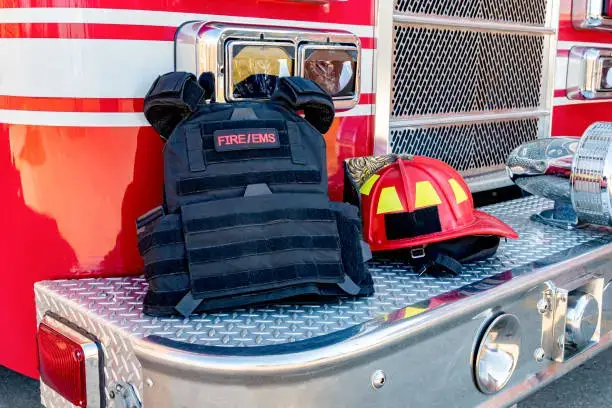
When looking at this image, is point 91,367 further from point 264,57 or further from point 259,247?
point 264,57

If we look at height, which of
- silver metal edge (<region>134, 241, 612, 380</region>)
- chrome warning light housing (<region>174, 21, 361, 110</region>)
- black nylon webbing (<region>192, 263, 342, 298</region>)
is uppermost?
chrome warning light housing (<region>174, 21, 361, 110</region>)

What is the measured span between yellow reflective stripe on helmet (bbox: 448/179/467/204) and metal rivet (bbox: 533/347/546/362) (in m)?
0.42

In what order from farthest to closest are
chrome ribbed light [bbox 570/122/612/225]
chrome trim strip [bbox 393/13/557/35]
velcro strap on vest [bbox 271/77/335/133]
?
chrome trim strip [bbox 393/13/557/35] → chrome ribbed light [bbox 570/122/612/225] → velcro strap on vest [bbox 271/77/335/133]

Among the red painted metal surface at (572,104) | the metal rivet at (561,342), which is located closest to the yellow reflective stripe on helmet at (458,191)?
the metal rivet at (561,342)

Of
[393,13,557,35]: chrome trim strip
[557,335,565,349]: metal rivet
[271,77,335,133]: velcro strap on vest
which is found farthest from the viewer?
[393,13,557,35]: chrome trim strip

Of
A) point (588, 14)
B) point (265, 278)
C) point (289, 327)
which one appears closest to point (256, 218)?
point (265, 278)

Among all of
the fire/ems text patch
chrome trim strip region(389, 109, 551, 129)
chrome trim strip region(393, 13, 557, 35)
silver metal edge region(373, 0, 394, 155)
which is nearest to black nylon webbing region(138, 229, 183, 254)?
the fire/ems text patch

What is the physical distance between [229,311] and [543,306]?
79cm

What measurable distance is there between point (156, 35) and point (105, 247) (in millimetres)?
511

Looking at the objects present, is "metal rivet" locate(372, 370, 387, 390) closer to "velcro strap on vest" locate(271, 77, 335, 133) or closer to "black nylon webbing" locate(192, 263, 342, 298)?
"black nylon webbing" locate(192, 263, 342, 298)

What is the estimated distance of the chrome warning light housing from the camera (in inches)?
66.4

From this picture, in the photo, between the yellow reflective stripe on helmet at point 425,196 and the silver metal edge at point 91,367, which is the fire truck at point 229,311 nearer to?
the silver metal edge at point 91,367

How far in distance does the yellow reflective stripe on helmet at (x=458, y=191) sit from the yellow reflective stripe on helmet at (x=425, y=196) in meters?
0.06

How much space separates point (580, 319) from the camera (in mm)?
1874
